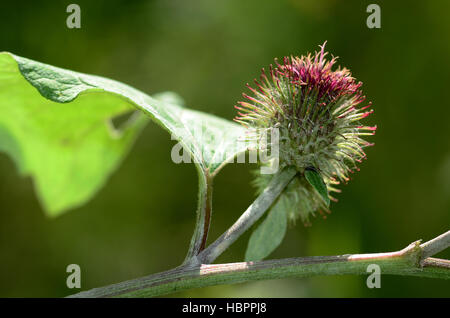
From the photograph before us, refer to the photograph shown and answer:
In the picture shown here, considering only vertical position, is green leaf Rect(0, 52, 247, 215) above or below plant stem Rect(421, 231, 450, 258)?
above

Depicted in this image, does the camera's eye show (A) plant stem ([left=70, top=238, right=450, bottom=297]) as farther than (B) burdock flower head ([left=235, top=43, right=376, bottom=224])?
No

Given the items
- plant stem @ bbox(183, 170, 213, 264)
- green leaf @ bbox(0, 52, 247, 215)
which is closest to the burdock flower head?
green leaf @ bbox(0, 52, 247, 215)

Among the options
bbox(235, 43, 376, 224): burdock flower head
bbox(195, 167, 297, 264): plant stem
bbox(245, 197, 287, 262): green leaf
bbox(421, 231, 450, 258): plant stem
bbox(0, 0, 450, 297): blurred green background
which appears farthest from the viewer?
bbox(0, 0, 450, 297): blurred green background

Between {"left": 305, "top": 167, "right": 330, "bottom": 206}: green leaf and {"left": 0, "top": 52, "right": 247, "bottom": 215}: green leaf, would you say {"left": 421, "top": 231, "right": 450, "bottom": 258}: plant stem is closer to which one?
{"left": 305, "top": 167, "right": 330, "bottom": 206}: green leaf

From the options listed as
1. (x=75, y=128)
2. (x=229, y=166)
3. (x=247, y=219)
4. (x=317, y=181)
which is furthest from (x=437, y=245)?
(x=229, y=166)

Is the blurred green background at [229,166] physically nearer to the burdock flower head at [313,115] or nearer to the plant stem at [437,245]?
the burdock flower head at [313,115]

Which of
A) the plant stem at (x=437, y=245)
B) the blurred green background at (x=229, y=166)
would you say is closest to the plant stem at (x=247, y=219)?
the plant stem at (x=437, y=245)
